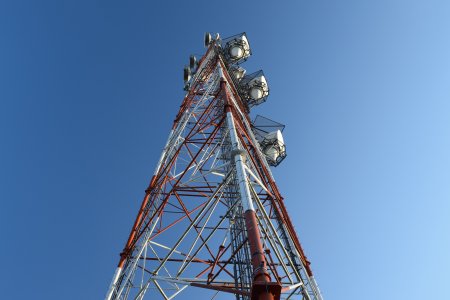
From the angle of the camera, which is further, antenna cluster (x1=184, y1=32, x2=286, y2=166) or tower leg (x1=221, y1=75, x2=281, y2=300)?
antenna cluster (x1=184, y1=32, x2=286, y2=166)

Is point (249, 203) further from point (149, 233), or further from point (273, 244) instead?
point (149, 233)

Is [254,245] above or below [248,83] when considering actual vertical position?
below

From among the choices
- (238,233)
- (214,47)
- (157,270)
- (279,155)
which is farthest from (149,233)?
(214,47)

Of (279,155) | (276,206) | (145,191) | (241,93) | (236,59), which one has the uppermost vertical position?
(236,59)

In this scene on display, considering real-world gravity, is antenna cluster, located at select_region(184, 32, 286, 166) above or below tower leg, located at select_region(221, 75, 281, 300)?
above

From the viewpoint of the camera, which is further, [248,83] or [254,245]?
[248,83]

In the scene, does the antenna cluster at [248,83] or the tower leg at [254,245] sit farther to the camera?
Result: the antenna cluster at [248,83]

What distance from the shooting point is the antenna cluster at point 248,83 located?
15164 mm

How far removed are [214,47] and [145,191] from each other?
9.45m

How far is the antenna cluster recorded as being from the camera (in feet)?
49.8

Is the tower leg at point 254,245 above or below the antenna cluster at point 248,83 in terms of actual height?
below

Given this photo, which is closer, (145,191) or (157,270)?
(157,270)

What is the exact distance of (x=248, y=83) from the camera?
59.2ft

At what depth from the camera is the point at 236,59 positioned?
Result: 18.6m
